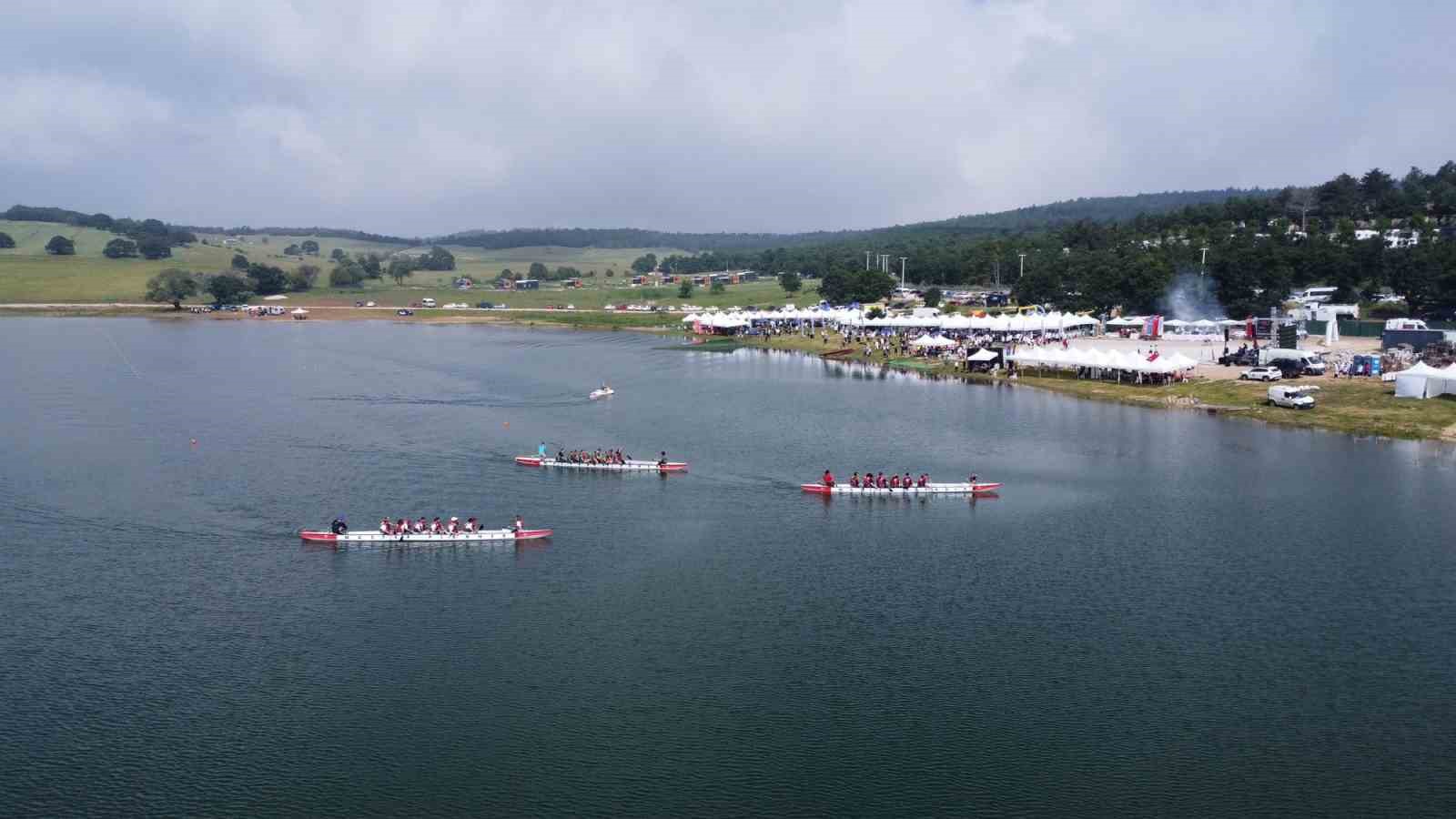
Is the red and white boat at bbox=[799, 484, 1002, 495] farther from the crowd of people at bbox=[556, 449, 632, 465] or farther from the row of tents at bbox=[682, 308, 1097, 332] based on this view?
the row of tents at bbox=[682, 308, 1097, 332]

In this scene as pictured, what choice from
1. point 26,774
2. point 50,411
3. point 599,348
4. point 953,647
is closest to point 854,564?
point 953,647

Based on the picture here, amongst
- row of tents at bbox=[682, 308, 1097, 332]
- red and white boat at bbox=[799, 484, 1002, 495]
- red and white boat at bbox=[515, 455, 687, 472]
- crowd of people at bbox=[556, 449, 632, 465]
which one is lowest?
red and white boat at bbox=[799, 484, 1002, 495]

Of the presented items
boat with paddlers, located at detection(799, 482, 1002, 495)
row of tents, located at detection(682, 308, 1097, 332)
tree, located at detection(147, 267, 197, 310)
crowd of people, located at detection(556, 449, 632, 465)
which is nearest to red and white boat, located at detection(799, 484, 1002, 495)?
boat with paddlers, located at detection(799, 482, 1002, 495)

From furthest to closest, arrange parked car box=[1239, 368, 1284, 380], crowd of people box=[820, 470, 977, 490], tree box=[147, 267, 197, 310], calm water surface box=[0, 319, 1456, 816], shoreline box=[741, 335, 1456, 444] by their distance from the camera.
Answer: tree box=[147, 267, 197, 310], parked car box=[1239, 368, 1284, 380], shoreline box=[741, 335, 1456, 444], crowd of people box=[820, 470, 977, 490], calm water surface box=[0, 319, 1456, 816]

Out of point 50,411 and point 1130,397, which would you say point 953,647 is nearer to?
point 1130,397

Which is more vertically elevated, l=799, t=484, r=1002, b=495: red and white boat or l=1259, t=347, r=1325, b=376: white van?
l=1259, t=347, r=1325, b=376: white van

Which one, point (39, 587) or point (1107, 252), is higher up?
point (1107, 252)

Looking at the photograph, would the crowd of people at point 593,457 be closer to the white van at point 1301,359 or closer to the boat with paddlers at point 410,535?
the boat with paddlers at point 410,535
